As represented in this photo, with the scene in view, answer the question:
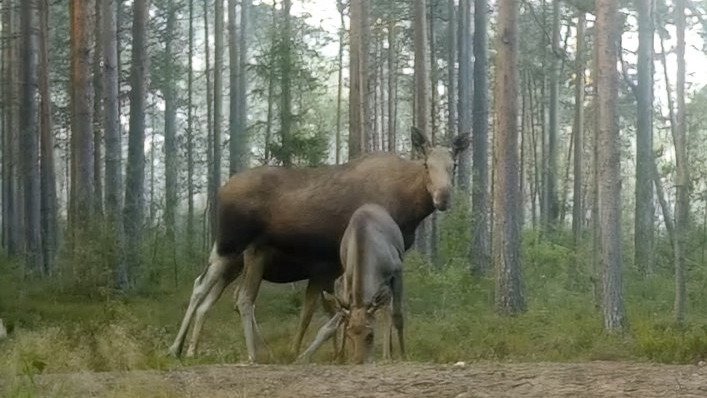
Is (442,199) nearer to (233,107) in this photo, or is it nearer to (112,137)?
(112,137)

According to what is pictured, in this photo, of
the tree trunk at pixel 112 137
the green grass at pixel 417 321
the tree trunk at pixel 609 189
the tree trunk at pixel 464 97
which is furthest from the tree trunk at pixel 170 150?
the tree trunk at pixel 609 189

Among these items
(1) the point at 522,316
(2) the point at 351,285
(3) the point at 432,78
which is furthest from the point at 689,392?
(3) the point at 432,78

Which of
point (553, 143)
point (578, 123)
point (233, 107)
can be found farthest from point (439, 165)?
point (553, 143)

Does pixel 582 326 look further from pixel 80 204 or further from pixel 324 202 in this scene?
pixel 80 204

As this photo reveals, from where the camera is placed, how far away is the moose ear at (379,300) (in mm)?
10844

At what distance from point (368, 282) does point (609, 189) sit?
5174 mm

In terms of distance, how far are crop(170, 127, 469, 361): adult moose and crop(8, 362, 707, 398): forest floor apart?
3346mm

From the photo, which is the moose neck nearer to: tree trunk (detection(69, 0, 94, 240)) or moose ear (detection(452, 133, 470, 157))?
moose ear (detection(452, 133, 470, 157))

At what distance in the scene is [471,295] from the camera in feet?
70.5

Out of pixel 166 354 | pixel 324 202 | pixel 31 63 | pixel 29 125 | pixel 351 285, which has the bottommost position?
pixel 166 354

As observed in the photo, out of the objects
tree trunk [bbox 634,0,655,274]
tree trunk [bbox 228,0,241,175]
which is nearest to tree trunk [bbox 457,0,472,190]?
tree trunk [bbox 634,0,655,274]

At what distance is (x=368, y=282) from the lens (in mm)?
11070

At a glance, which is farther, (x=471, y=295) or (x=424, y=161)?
(x=471, y=295)

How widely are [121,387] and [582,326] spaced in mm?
8235
